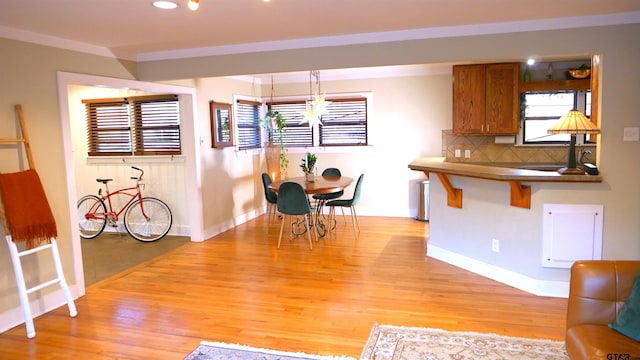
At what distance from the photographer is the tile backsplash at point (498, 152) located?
593cm

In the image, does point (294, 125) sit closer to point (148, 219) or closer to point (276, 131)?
point (276, 131)

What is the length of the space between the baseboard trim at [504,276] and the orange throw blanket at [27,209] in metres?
3.69

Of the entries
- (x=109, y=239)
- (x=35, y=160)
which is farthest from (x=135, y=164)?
(x=35, y=160)

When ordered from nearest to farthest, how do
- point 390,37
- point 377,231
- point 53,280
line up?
point 53,280
point 390,37
point 377,231

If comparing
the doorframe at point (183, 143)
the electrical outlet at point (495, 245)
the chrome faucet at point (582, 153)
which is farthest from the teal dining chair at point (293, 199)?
the chrome faucet at point (582, 153)

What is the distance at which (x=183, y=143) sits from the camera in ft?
19.5

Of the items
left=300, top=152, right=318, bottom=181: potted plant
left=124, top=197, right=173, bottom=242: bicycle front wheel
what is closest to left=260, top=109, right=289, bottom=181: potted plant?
left=300, top=152, right=318, bottom=181: potted plant

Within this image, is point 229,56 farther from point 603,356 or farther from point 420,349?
point 603,356

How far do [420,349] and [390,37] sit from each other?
260 cm

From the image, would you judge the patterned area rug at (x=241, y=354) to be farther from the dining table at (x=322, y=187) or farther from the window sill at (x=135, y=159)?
the window sill at (x=135, y=159)

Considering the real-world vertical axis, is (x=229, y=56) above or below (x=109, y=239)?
above

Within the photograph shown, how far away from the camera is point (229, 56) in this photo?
4527 mm

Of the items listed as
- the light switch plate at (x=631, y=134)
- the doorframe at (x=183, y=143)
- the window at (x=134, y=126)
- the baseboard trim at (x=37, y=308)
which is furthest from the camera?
the window at (x=134, y=126)

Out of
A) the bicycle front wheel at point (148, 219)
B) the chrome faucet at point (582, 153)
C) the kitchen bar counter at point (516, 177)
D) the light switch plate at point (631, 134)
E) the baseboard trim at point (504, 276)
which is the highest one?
the light switch plate at point (631, 134)
